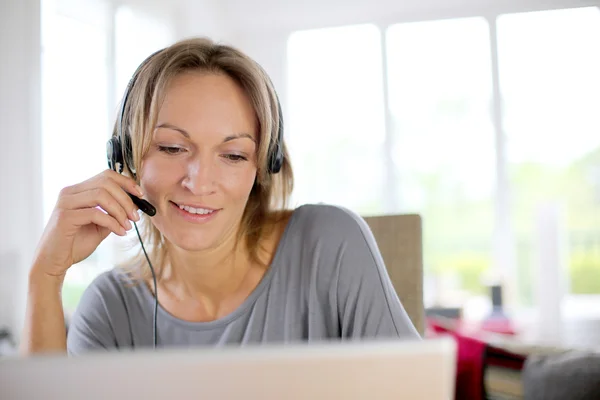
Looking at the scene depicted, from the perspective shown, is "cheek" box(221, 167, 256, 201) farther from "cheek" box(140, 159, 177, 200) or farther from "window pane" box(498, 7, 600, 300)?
"window pane" box(498, 7, 600, 300)

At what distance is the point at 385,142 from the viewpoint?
562 centimetres

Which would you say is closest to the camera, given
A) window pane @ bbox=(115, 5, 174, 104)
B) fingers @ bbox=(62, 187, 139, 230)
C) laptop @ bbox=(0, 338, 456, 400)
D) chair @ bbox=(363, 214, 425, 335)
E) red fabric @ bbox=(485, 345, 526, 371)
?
laptop @ bbox=(0, 338, 456, 400)

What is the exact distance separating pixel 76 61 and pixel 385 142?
271cm

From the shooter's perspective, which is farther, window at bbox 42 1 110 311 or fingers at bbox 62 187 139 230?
window at bbox 42 1 110 311

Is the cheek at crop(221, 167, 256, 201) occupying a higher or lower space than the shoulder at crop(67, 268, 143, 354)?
higher

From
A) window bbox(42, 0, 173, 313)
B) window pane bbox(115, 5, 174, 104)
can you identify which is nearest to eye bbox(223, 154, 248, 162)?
window bbox(42, 0, 173, 313)

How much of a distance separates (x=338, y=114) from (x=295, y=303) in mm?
4734

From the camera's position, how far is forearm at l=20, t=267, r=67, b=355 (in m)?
1.04

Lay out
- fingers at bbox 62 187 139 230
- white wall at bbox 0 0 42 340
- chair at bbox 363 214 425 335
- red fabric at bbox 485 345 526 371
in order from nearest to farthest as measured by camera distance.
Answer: fingers at bbox 62 187 139 230 < chair at bbox 363 214 425 335 < red fabric at bbox 485 345 526 371 < white wall at bbox 0 0 42 340

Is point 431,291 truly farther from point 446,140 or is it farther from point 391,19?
point 391,19

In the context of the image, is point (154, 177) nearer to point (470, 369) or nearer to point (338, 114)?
point (470, 369)

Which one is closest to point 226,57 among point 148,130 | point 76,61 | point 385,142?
point 148,130

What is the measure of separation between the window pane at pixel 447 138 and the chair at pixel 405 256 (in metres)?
4.32

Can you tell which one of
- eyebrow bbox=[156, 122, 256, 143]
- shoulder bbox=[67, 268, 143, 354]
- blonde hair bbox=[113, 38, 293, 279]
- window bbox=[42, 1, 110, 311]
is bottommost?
shoulder bbox=[67, 268, 143, 354]
